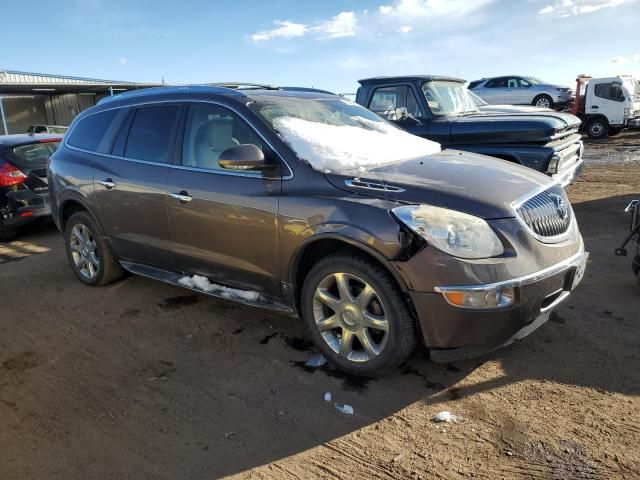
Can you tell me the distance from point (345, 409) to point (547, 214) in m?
1.74

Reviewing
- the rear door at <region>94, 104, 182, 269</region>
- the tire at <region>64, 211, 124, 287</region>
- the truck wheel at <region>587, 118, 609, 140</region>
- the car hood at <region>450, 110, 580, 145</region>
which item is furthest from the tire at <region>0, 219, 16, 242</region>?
the truck wheel at <region>587, 118, 609, 140</region>

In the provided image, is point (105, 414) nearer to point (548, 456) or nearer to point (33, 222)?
point (548, 456)

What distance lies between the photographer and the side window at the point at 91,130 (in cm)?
499

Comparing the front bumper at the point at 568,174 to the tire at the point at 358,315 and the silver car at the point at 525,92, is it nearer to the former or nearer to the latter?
the tire at the point at 358,315

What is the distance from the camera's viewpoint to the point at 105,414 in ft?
10.2

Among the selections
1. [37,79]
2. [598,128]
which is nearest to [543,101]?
[598,128]

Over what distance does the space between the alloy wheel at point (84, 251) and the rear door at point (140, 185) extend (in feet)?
1.52

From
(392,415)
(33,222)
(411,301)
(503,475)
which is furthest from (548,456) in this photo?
(33,222)

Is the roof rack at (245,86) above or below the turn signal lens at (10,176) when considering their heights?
above

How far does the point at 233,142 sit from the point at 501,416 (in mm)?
2578

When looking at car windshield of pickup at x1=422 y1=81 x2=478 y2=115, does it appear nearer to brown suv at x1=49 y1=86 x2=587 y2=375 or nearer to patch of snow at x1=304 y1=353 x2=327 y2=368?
brown suv at x1=49 y1=86 x2=587 y2=375

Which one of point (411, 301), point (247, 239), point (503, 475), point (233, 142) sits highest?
point (233, 142)

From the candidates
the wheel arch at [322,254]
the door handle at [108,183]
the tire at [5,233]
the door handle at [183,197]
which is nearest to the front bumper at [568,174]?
the wheel arch at [322,254]

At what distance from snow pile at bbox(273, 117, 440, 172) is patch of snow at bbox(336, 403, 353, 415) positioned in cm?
148
